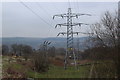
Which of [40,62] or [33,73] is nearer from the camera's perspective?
[33,73]

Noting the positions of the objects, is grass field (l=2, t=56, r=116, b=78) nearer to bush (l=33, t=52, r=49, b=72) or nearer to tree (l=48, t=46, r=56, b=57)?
bush (l=33, t=52, r=49, b=72)

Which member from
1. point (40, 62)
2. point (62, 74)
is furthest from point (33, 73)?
point (62, 74)

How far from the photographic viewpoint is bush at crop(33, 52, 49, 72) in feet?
74.7

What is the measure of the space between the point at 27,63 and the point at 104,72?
14.0 metres

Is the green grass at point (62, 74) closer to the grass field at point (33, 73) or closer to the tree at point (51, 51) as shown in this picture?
the grass field at point (33, 73)

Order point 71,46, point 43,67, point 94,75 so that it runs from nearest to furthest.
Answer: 1. point 94,75
2. point 43,67
3. point 71,46

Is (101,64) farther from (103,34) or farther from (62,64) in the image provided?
(103,34)

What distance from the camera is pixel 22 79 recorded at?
647 inches

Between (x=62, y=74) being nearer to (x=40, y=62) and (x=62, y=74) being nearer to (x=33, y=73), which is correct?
(x=33, y=73)

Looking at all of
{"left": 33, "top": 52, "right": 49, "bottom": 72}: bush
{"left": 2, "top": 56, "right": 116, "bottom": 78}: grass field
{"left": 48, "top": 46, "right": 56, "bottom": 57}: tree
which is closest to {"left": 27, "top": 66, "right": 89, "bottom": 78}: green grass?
{"left": 2, "top": 56, "right": 116, "bottom": 78}: grass field

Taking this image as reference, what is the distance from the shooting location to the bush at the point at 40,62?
2277 cm

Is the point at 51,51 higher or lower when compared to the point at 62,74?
higher

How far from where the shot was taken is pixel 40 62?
77.2 ft

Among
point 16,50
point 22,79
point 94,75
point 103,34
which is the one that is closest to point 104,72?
point 94,75
